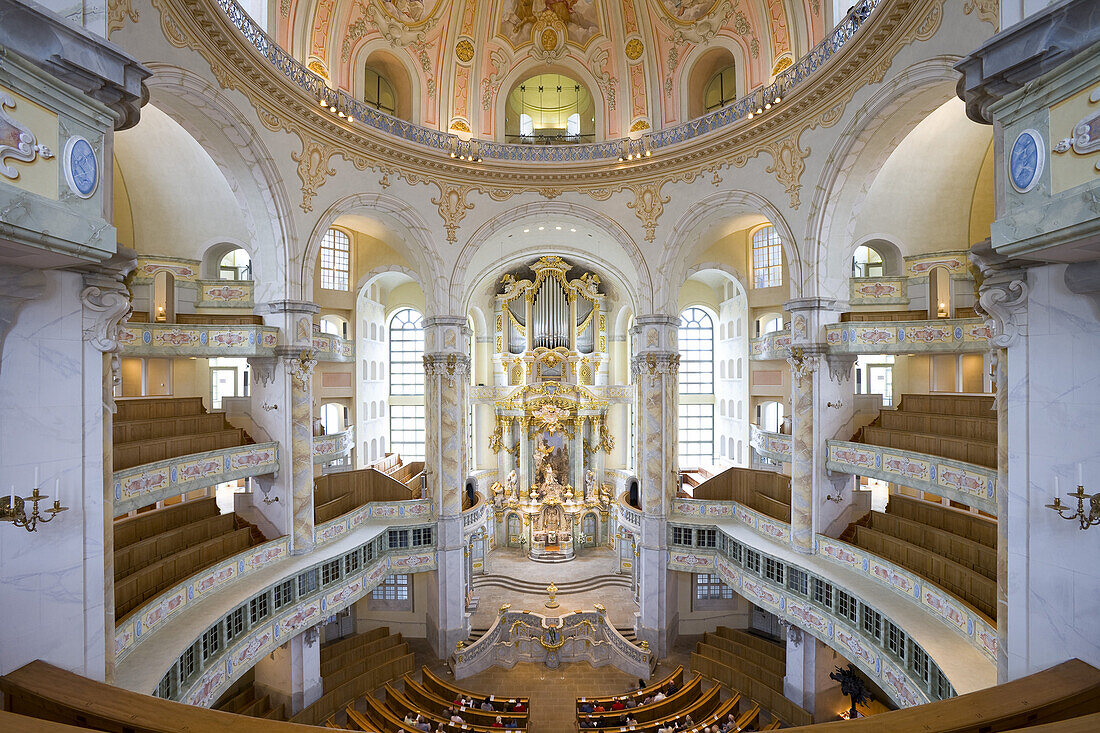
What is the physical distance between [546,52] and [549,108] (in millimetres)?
3415

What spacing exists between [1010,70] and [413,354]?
2658 centimetres

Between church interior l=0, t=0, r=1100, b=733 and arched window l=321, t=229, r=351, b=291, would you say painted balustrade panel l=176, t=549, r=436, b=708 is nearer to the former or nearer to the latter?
church interior l=0, t=0, r=1100, b=733

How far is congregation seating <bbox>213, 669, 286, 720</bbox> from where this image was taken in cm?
1409

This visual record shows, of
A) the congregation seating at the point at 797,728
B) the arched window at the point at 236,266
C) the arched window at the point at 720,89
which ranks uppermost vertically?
the arched window at the point at 720,89

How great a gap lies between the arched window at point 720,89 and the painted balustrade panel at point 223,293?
16251 millimetres

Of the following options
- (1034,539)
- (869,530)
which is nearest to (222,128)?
(1034,539)

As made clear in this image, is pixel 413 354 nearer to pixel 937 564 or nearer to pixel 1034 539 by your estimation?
pixel 937 564

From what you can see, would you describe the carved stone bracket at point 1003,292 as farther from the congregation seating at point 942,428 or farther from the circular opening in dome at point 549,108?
the circular opening in dome at point 549,108

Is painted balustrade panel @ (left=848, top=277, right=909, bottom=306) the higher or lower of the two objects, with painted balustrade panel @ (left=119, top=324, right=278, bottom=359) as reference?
higher

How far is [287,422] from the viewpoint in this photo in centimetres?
1495

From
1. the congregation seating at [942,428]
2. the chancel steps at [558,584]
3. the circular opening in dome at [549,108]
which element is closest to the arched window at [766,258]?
the circular opening in dome at [549,108]

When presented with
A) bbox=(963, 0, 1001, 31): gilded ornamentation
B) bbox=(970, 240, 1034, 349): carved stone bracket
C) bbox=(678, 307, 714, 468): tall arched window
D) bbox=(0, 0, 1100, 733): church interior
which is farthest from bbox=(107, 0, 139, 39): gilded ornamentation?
bbox=(678, 307, 714, 468): tall arched window

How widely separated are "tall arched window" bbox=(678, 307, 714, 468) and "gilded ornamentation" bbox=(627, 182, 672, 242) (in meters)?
10.9

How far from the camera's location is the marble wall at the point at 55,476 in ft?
18.6
